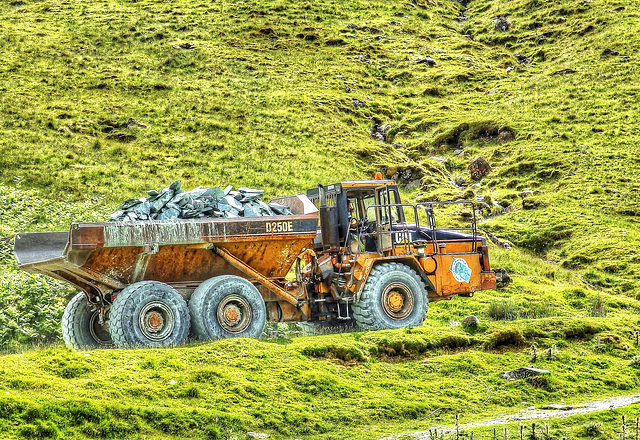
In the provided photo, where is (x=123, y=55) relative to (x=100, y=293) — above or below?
above

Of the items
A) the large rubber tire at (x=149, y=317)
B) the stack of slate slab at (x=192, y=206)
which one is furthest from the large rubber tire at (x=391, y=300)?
the large rubber tire at (x=149, y=317)

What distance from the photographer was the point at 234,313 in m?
13.4

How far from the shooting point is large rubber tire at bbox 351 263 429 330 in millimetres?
15164

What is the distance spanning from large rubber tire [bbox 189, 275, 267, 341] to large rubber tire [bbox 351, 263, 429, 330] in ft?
8.35

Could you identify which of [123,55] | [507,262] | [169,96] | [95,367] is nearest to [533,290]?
[507,262]

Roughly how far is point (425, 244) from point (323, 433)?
7.82 metres

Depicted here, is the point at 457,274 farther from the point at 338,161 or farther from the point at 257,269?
the point at 338,161

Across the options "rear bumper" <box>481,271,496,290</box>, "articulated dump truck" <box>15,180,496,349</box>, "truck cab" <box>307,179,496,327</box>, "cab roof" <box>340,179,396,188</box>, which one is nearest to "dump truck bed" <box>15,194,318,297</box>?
"articulated dump truck" <box>15,180,496,349</box>

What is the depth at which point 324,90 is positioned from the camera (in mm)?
55750

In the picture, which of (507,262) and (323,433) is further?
(507,262)

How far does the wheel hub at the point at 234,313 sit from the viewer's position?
1327 centimetres

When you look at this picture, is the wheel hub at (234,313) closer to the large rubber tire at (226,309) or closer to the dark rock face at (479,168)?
the large rubber tire at (226,309)

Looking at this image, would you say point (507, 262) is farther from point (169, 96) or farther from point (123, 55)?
point (123, 55)

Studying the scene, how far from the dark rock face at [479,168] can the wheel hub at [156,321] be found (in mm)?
32761
